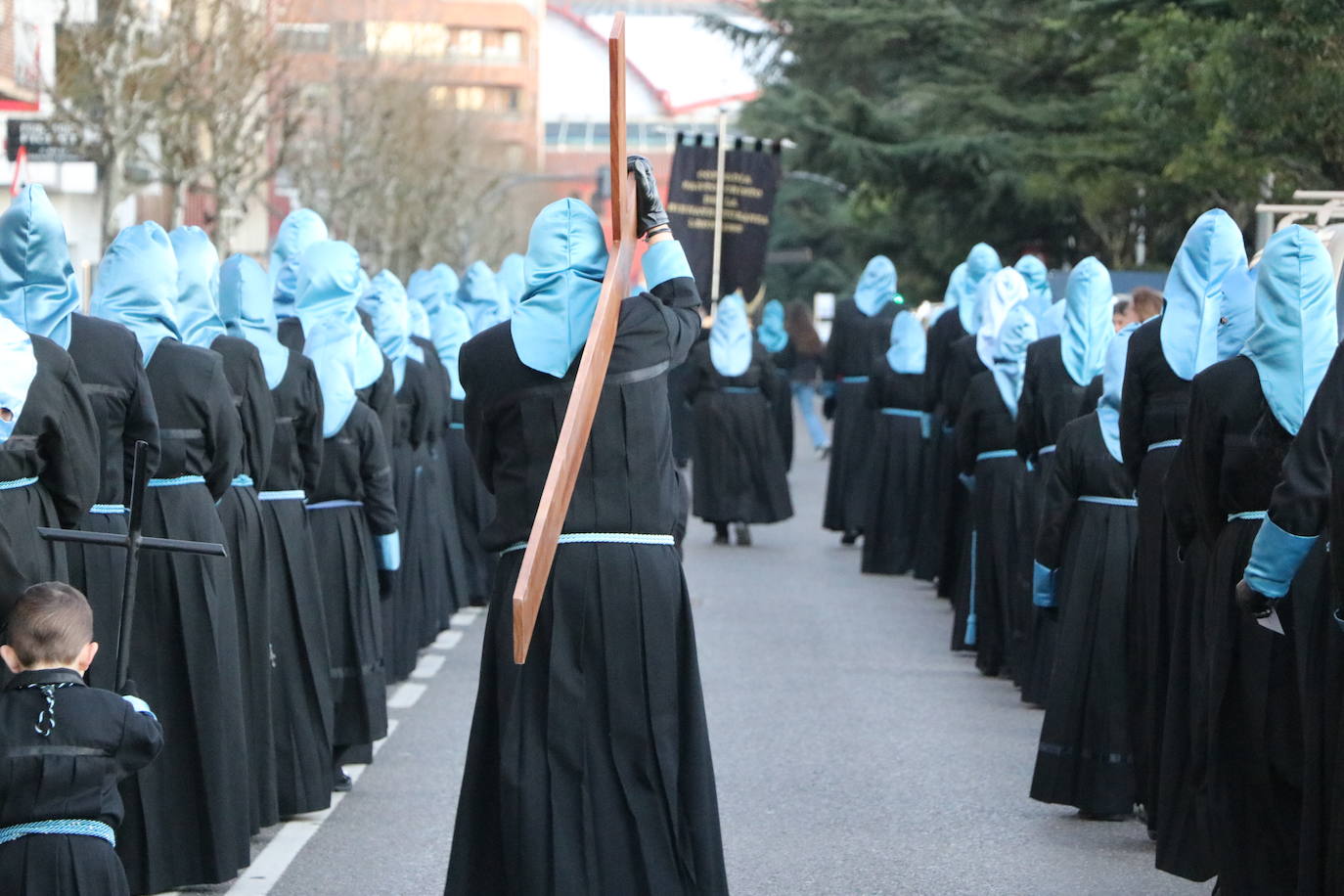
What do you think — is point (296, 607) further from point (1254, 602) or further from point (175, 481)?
point (1254, 602)

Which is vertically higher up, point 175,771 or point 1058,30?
point 1058,30

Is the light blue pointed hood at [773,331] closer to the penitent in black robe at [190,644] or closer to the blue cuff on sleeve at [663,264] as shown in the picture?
the penitent in black robe at [190,644]

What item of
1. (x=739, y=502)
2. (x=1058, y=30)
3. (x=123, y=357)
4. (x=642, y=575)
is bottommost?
(x=739, y=502)

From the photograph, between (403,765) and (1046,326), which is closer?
(403,765)

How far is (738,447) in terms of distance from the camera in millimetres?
22312

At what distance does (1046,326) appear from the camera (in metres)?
13.6

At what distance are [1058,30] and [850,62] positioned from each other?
317 inches

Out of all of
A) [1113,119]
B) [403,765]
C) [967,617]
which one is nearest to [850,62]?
[1113,119]

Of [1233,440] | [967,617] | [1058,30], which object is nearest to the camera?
[1233,440]

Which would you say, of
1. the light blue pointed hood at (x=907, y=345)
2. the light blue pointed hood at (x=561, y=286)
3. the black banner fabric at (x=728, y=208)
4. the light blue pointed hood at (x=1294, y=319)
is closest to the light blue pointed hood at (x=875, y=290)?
the light blue pointed hood at (x=907, y=345)

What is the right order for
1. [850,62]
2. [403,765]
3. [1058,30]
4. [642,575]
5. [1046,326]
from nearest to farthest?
[642,575], [403,765], [1046,326], [1058,30], [850,62]

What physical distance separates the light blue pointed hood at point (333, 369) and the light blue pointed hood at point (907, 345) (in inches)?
359

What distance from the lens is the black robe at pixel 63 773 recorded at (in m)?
5.83

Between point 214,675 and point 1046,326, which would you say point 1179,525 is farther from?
point 1046,326
